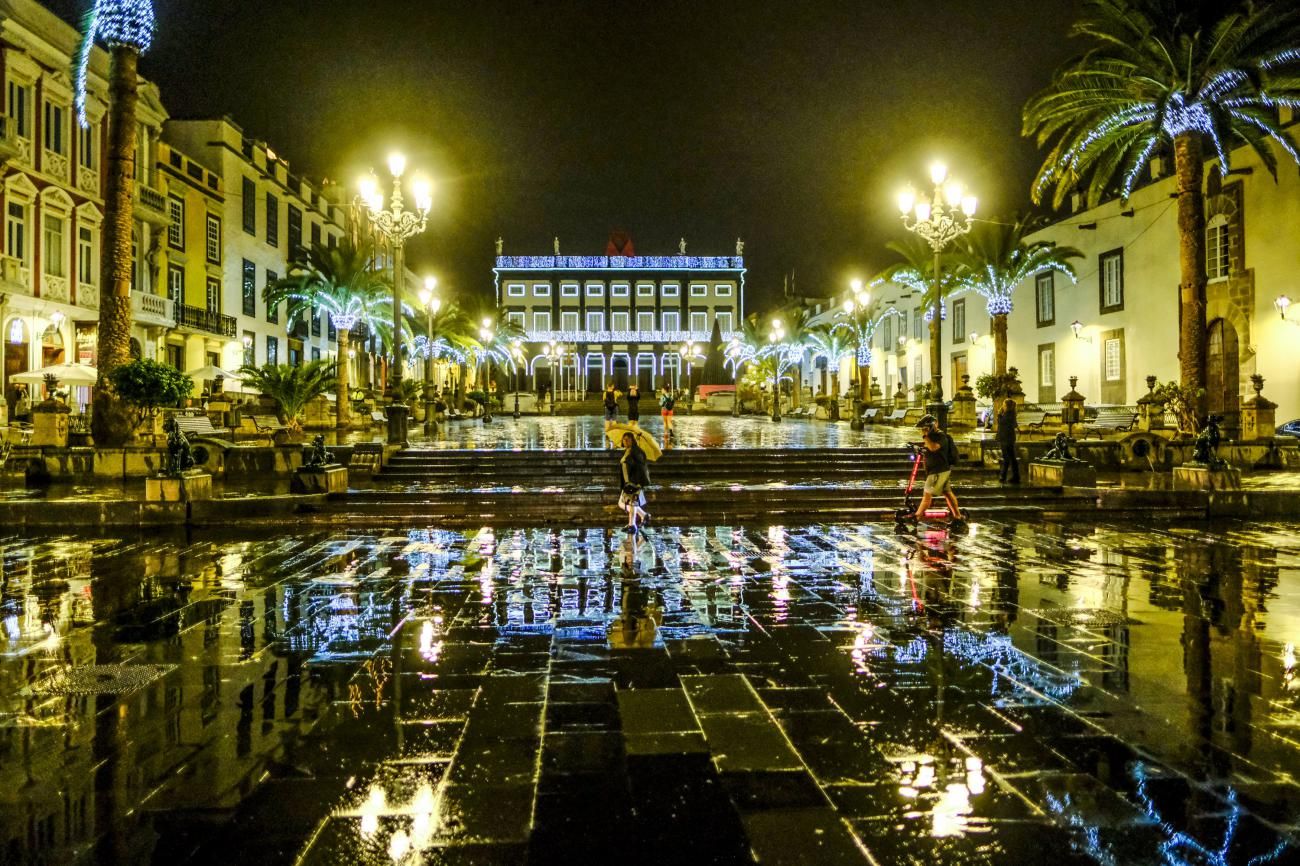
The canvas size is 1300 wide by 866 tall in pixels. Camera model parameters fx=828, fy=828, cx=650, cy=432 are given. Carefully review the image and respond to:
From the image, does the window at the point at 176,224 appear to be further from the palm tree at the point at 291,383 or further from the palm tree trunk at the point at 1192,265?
the palm tree trunk at the point at 1192,265

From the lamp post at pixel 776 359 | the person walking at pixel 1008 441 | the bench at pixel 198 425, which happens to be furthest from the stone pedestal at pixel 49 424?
the lamp post at pixel 776 359

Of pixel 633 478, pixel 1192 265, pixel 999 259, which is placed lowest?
pixel 633 478

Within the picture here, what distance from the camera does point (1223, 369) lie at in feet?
80.0

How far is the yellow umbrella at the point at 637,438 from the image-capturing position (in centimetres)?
984

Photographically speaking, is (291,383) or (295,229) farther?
(295,229)

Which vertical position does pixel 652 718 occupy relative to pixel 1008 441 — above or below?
below

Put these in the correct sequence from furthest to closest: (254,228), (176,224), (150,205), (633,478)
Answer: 1. (254,228)
2. (176,224)
3. (150,205)
4. (633,478)

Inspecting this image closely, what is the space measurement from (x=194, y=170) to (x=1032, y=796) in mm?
37344

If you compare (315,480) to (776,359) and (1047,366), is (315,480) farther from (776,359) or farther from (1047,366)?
(776,359)

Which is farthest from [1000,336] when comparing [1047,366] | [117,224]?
[117,224]

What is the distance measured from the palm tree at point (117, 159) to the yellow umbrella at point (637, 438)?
942 centimetres

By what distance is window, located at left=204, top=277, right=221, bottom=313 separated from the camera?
3394 cm

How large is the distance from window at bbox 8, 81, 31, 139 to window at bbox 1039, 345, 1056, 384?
3559 cm

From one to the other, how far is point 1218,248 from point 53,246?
34659 mm
